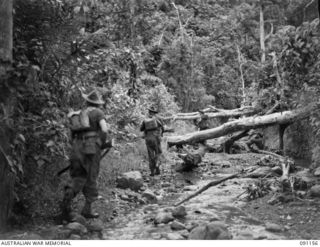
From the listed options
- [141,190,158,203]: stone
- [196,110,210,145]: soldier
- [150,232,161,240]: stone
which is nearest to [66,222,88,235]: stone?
[150,232,161,240]: stone

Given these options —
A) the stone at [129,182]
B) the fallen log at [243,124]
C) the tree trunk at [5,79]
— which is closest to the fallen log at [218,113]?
the fallen log at [243,124]

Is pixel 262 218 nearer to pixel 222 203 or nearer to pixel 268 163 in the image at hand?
pixel 222 203

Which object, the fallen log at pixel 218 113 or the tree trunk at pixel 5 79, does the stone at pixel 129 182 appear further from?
A: the fallen log at pixel 218 113

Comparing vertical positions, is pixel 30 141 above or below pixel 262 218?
above

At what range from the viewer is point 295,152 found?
9812 mm

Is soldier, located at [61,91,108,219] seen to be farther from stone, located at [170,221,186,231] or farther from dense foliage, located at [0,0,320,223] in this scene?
stone, located at [170,221,186,231]

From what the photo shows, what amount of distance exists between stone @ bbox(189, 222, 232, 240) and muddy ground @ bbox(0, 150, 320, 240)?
6.5 inches

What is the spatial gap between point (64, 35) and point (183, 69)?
24.5ft

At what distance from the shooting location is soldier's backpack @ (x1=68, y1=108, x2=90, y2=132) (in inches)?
197

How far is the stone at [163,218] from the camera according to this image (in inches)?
197

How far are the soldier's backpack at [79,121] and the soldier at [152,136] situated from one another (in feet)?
12.2

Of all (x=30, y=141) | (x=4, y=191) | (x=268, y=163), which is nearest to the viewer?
(x=4, y=191)

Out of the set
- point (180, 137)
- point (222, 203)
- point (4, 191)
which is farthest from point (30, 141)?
point (180, 137)

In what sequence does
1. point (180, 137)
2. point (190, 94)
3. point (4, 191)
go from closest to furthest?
point (4, 191) → point (180, 137) → point (190, 94)
